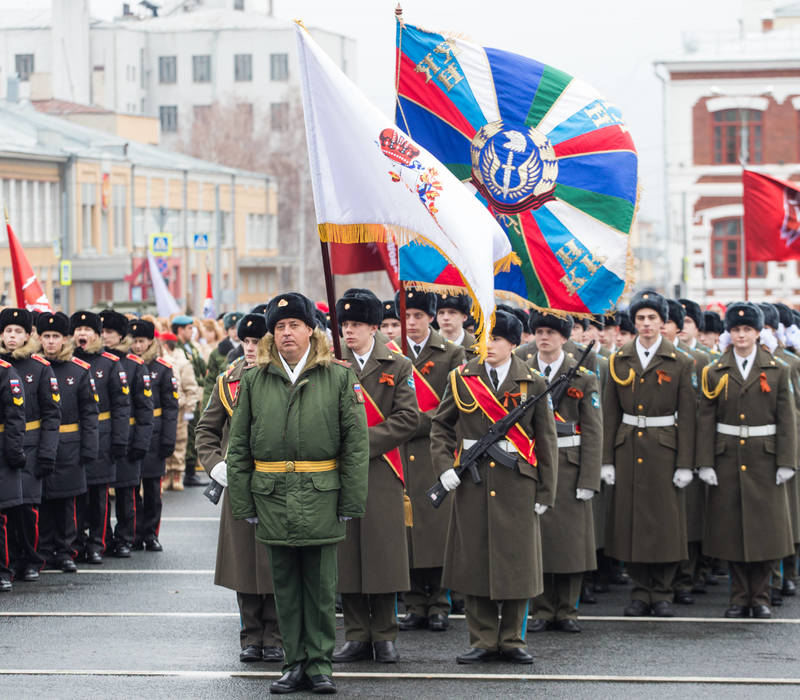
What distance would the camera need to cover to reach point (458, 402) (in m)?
9.53

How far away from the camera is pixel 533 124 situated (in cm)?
1107

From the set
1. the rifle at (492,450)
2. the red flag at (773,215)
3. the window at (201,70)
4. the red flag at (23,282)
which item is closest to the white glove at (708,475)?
the rifle at (492,450)

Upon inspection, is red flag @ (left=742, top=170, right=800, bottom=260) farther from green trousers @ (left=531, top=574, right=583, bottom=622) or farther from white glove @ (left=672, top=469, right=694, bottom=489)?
green trousers @ (left=531, top=574, right=583, bottom=622)

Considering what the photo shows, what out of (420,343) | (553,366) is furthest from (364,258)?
(553,366)

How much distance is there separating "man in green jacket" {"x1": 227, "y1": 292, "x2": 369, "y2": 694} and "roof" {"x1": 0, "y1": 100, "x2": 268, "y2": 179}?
46.1 meters

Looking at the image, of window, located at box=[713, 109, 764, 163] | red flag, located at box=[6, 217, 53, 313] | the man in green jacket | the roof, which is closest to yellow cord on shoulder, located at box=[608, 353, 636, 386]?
the man in green jacket

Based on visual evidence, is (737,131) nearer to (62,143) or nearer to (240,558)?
(62,143)

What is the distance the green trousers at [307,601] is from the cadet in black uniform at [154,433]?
5.56m

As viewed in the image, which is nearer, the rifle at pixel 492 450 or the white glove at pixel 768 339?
the rifle at pixel 492 450

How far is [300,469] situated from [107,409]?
5.52 m

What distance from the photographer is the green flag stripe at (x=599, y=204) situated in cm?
1095

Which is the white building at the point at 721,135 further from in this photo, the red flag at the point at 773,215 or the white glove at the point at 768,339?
the white glove at the point at 768,339

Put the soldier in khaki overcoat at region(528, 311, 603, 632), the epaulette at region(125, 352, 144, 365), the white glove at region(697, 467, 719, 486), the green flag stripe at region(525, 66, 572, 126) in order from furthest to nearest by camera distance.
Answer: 1. the epaulette at region(125, 352, 144, 365)
2. the white glove at region(697, 467, 719, 486)
3. the green flag stripe at region(525, 66, 572, 126)
4. the soldier in khaki overcoat at region(528, 311, 603, 632)

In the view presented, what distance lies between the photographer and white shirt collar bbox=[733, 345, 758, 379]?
11.3 m
